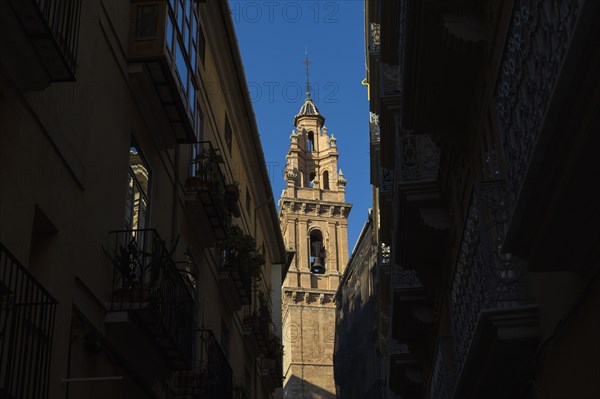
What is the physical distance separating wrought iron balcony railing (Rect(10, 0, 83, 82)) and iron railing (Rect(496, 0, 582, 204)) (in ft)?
11.2

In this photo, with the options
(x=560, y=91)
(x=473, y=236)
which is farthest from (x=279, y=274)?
(x=560, y=91)

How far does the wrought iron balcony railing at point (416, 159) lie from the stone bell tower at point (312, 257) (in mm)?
44304

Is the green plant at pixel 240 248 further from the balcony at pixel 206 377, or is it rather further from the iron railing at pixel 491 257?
the iron railing at pixel 491 257

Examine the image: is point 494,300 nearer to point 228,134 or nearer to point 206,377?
point 206,377

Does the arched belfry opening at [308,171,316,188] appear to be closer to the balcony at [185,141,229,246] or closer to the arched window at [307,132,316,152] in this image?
the arched window at [307,132,316,152]

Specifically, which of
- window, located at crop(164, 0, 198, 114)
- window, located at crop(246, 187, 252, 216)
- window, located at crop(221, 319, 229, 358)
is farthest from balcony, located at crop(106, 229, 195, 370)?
window, located at crop(246, 187, 252, 216)

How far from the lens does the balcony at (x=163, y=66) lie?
37.3ft

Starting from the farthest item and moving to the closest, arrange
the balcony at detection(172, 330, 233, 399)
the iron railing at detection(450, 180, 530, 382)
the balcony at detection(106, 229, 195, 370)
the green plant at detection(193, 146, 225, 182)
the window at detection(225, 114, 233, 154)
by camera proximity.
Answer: the window at detection(225, 114, 233, 154) → the green plant at detection(193, 146, 225, 182) → the balcony at detection(172, 330, 233, 399) → the balcony at detection(106, 229, 195, 370) → the iron railing at detection(450, 180, 530, 382)

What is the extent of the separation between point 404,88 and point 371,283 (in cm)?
2518

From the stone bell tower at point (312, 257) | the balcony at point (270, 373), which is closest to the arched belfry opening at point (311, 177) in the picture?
the stone bell tower at point (312, 257)

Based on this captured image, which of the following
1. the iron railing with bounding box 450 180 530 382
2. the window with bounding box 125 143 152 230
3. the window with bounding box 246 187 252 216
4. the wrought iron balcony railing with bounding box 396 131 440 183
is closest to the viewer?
the iron railing with bounding box 450 180 530 382

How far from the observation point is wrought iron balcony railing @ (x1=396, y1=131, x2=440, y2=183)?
45.6 ft

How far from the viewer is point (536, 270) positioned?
286 inches

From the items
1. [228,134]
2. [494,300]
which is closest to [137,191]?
[494,300]
